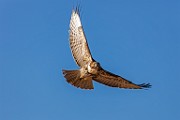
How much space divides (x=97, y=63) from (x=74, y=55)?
1081 millimetres

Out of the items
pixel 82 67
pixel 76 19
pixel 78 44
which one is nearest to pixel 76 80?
pixel 82 67

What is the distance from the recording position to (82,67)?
67.4ft

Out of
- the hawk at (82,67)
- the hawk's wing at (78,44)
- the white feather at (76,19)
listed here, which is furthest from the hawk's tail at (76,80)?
the white feather at (76,19)

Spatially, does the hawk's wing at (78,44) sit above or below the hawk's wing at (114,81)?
above

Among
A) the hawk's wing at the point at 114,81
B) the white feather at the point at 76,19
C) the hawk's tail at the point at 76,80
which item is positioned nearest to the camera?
the hawk's tail at the point at 76,80

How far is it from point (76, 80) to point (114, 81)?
174 centimetres

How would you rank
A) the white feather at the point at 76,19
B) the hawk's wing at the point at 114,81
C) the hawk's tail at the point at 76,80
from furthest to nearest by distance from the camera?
the white feather at the point at 76,19
the hawk's wing at the point at 114,81
the hawk's tail at the point at 76,80

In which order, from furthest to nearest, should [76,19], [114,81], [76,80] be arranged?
[114,81] → [76,19] → [76,80]

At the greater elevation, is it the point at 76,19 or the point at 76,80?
the point at 76,19

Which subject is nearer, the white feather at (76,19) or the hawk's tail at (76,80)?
the hawk's tail at (76,80)

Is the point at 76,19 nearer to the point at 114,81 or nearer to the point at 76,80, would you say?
the point at 76,80

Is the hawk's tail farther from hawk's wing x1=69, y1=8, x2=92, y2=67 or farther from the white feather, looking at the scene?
the white feather

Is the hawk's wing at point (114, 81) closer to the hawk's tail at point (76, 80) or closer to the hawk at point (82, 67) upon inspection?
the hawk at point (82, 67)

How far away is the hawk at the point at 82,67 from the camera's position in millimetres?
20234
